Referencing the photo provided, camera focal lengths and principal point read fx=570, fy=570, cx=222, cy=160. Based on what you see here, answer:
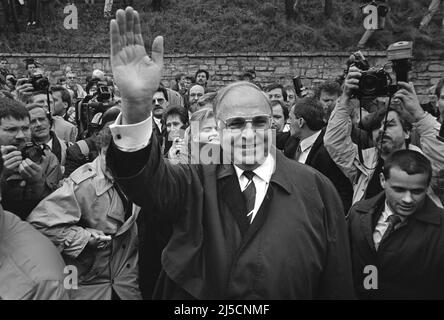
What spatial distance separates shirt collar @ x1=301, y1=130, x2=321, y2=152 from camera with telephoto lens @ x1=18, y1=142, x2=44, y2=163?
6.81 feet

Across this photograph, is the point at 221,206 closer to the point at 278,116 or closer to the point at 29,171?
the point at 29,171

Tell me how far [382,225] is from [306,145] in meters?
1.64

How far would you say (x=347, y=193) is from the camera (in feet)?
13.5

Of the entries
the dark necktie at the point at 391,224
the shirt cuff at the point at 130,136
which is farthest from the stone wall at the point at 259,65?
the shirt cuff at the point at 130,136

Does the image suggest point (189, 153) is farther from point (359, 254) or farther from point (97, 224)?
point (359, 254)

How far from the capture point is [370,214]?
118 inches

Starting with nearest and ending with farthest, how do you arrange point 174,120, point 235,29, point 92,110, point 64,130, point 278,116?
point 174,120
point 92,110
point 278,116
point 64,130
point 235,29

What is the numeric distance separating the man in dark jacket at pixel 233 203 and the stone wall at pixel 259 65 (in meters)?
12.9

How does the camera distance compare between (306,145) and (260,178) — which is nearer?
(260,178)

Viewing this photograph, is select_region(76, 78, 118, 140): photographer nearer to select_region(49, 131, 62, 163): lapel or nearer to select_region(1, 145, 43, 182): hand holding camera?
select_region(49, 131, 62, 163): lapel

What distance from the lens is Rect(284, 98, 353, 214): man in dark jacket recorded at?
414 cm

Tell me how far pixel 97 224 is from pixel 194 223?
109 centimetres

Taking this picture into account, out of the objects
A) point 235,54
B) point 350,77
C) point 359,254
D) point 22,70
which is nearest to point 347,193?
point 350,77

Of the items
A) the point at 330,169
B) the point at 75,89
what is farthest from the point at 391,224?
the point at 75,89
